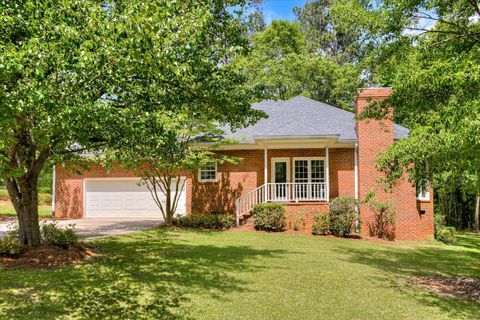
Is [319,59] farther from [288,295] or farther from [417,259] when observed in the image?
[288,295]

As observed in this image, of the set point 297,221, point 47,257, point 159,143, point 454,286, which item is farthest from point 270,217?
point 159,143

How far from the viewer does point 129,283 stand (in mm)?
7605

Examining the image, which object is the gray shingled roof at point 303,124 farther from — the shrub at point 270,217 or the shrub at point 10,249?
the shrub at point 10,249

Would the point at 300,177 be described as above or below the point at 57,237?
above

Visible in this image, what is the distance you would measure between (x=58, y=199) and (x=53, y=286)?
15.7 metres

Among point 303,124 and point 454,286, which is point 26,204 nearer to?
point 454,286

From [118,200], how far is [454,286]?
655 inches

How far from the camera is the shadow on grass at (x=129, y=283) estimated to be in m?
6.05

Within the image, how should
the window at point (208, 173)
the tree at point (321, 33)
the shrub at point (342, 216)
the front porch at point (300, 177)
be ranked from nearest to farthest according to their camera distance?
the shrub at point (342, 216)
the front porch at point (300, 177)
the window at point (208, 173)
the tree at point (321, 33)

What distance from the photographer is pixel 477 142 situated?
5.01 meters

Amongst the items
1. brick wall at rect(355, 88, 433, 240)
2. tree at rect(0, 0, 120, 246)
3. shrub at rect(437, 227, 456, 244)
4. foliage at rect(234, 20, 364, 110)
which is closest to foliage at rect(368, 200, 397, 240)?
brick wall at rect(355, 88, 433, 240)

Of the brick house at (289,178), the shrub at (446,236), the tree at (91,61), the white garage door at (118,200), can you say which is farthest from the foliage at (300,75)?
the tree at (91,61)

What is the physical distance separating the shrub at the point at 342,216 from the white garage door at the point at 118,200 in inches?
364

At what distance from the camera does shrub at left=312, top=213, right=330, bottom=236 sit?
52.2 ft
